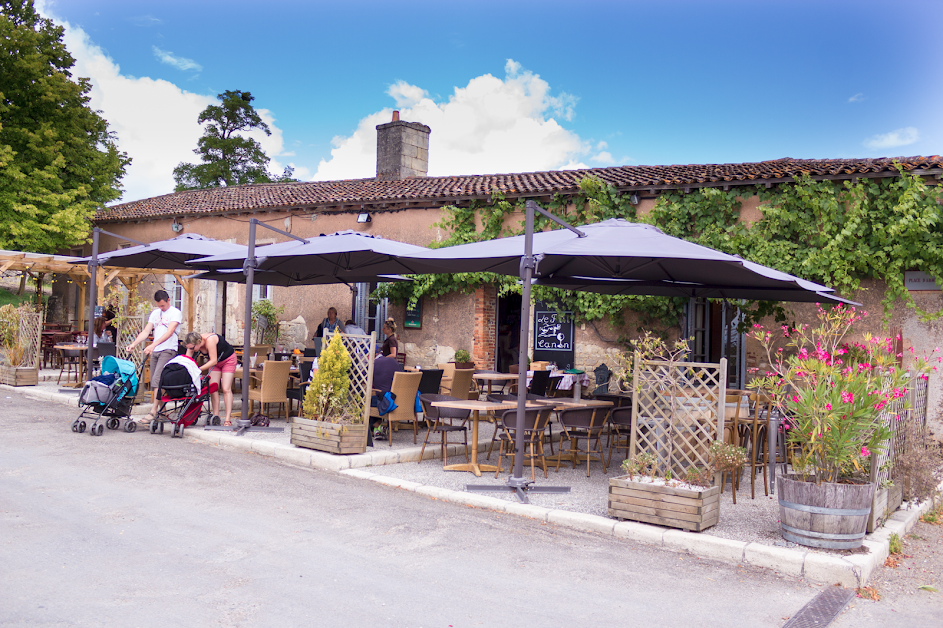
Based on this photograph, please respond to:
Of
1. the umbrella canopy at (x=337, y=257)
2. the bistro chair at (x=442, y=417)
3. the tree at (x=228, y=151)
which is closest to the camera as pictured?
the bistro chair at (x=442, y=417)

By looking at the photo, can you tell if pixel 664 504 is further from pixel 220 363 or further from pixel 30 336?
pixel 30 336

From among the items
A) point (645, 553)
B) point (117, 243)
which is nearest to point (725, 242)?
point (645, 553)

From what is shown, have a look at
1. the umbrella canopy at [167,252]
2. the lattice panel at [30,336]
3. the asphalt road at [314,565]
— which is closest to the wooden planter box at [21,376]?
the lattice panel at [30,336]

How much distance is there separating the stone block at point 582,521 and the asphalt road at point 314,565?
0.33 feet

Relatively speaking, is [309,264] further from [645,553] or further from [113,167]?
[113,167]

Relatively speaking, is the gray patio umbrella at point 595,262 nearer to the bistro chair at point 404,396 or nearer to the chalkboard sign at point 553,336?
the bistro chair at point 404,396

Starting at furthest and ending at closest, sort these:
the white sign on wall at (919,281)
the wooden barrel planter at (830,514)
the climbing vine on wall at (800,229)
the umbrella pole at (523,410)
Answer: the white sign on wall at (919,281), the climbing vine on wall at (800,229), the umbrella pole at (523,410), the wooden barrel planter at (830,514)

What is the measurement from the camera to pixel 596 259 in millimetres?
7617

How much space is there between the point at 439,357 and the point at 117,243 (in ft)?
38.5

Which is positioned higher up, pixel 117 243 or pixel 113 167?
pixel 113 167

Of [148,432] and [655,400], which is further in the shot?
[148,432]

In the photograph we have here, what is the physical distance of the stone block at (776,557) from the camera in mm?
4562

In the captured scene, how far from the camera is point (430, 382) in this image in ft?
28.9

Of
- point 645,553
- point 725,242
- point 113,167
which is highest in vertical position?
point 113,167
